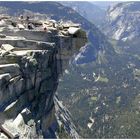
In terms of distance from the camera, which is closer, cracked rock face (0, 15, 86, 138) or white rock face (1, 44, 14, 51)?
cracked rock face (0, 15, 86, 138)

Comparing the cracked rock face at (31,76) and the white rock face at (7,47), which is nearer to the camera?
the cracked rock face at (31,76)

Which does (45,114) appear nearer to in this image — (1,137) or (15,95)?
(15,95)

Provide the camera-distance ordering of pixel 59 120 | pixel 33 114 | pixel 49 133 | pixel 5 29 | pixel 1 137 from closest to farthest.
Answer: pixel 1 137, pixel 33 114, pixel 5 29, pixel 49 133, pixel 59 120

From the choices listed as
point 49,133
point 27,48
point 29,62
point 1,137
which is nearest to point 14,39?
point 27,48

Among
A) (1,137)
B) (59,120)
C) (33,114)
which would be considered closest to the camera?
(1,137)

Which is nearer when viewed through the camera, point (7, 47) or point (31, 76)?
point (31, 76)

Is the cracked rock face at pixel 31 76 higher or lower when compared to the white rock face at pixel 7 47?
lower

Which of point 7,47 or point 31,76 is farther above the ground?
point 7,47

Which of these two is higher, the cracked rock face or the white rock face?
the white rock face
